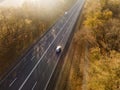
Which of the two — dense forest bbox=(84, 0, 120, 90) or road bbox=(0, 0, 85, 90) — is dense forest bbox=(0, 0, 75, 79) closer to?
road bbox=(0, 0, 85, 90)

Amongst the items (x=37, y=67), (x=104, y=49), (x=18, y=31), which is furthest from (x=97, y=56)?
(x=18, y=31)

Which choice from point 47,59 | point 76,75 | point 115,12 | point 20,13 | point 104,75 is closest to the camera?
point 104,75

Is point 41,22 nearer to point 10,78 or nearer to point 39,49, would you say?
point 39,49

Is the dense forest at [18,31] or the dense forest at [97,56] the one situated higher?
the dense forest at [18,31]

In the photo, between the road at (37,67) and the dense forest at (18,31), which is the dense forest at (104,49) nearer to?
the road at (37,67)

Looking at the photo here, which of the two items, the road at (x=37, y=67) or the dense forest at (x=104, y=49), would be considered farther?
the road at (x=37, y=67)

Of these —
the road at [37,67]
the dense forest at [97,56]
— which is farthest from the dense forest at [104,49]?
the road at [37,67]

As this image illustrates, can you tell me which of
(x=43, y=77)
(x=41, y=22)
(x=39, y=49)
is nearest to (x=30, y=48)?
(x=39, y=49)
